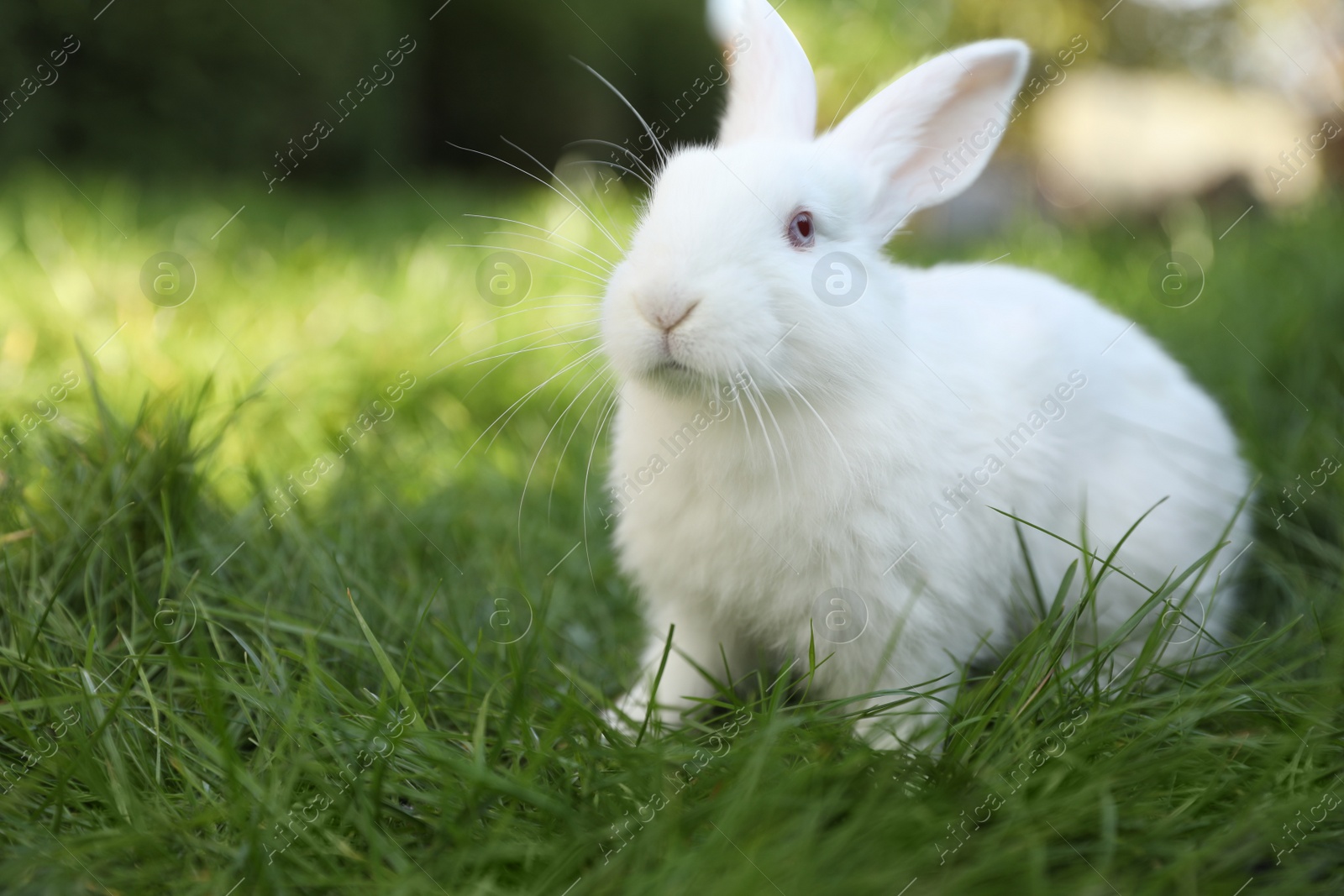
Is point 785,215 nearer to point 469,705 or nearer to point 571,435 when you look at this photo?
point 571,435

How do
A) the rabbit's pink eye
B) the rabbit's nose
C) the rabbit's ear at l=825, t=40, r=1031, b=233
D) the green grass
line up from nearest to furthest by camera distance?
the green grass < the rabbit's nose < the rabbit's pink eye < the rabbit's ear at l=825, t=40, r=1031, b=233

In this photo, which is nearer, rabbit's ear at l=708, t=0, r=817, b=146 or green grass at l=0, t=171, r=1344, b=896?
green grass at l=0, t=171, r=1344, b=896

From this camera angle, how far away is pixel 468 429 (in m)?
3.96

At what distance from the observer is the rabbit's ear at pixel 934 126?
239 centimetres

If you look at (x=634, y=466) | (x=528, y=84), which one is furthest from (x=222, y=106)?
(x=634, y=466)

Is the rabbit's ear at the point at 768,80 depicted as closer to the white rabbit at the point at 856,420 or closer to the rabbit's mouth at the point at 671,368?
the white rabbit at the point at 856,420

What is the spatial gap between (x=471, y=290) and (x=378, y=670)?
10.5 feet

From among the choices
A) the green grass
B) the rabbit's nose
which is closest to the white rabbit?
the rabbit's nose

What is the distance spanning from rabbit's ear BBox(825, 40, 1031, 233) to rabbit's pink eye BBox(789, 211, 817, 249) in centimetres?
31

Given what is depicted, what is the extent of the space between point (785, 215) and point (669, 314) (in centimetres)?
39

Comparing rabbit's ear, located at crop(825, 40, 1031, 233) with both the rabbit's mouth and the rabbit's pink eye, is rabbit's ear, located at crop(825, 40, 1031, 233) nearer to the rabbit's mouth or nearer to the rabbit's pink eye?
the rabbit's pink eye

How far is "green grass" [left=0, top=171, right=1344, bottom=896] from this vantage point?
155 centimetres

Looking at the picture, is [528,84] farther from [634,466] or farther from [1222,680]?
[1222,680]

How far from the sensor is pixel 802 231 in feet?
7.18
